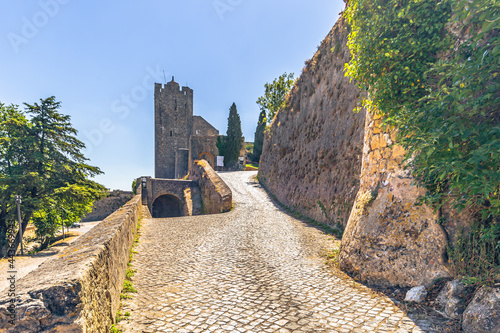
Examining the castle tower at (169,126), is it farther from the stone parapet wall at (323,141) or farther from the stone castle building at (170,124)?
the stone parapet wall at (323,141)

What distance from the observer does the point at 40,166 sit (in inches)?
694

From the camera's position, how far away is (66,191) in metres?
16.9

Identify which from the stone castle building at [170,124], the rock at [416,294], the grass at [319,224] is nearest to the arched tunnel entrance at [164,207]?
the grass at [319,224]

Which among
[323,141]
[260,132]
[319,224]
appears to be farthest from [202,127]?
[319,224]

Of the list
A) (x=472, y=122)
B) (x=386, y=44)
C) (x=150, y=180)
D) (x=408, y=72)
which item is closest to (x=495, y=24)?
(x=472, y=122)

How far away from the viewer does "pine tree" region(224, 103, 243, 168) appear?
36.6 m

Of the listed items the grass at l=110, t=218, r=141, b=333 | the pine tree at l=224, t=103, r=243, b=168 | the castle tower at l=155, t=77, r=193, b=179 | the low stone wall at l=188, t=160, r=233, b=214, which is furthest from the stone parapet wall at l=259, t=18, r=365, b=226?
the castle tower at l=155, t=77, r=193, b=179

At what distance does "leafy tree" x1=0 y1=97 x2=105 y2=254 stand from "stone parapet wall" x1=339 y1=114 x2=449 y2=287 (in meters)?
17.9

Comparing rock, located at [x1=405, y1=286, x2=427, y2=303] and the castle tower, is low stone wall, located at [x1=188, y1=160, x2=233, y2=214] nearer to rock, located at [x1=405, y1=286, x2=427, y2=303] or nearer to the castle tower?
rock, located at [x1=405, y1=286, x2=427, y2=303]

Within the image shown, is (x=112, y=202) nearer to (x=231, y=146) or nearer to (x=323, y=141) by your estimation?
(x=231, y=146)

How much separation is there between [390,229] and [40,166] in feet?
68.6

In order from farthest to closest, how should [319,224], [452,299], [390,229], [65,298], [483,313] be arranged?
[319,224] → [390,229] → [452,299] → [483,313] → [65,298]

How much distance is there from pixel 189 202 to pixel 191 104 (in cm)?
3543

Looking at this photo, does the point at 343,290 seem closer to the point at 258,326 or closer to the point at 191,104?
the point at 258,326
